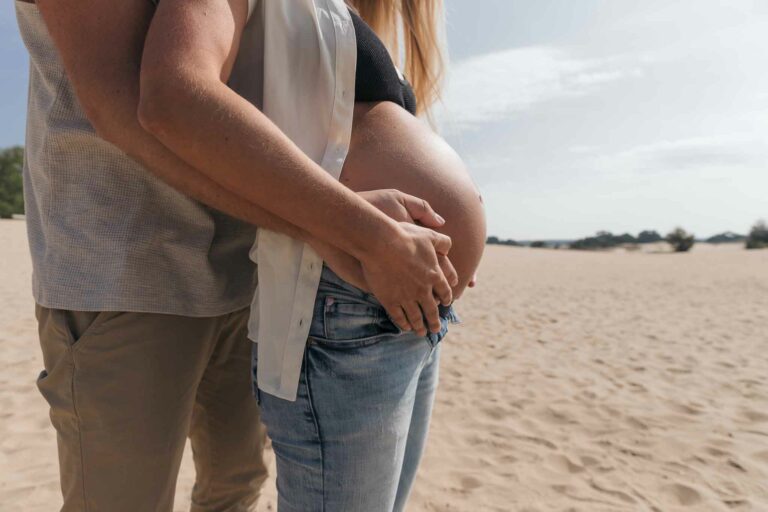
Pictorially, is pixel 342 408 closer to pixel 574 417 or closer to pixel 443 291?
pixel 443 291

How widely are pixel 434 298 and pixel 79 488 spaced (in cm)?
82

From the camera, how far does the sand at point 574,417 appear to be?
127 inches

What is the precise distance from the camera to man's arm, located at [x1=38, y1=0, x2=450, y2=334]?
3.18 ft

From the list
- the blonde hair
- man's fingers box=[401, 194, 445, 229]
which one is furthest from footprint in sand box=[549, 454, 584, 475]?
man's fingers box=[401, 194, 445, 229]

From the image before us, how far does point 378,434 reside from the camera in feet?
3.55

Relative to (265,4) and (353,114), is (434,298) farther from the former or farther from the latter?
(265,4)

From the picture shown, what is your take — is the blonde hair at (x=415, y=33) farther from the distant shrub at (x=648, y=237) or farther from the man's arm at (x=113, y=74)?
the distant shrub at (x=648, y=237)

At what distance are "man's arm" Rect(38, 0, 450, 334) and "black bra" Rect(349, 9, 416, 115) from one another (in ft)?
1.29

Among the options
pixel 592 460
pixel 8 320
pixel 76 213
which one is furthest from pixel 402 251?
pixel 8 320

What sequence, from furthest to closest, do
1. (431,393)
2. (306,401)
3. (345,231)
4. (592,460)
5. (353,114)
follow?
1. (592,460)
2. (431,393)
3. (353,114)
4. (306,401)
5. (345,231)

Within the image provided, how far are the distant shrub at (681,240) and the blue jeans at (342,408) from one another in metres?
35.2

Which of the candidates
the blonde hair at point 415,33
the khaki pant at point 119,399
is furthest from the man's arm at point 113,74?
the blonde hair at point 415,33

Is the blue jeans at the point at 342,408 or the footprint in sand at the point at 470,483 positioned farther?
the footprint in sand at the point at 470,483

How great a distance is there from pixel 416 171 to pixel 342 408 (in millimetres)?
515
